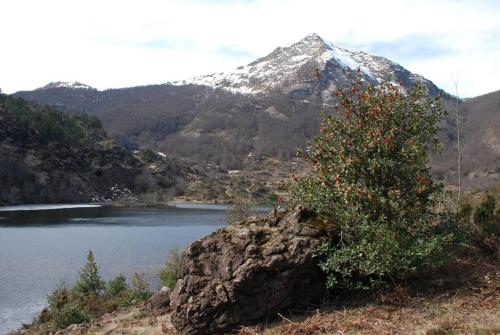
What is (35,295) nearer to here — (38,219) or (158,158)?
(38,219)

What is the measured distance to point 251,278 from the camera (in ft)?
38.8

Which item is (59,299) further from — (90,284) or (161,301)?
(161,301)

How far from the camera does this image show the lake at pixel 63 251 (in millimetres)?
29562

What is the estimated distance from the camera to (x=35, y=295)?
29562mm

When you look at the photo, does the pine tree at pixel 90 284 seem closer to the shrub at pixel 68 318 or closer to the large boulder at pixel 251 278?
the shrub at pixel 68 318

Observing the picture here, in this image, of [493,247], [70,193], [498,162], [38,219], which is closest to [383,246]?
[493,247]

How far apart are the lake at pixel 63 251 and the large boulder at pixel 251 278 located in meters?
14.9

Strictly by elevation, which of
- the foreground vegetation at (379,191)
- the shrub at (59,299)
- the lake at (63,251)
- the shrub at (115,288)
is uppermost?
the foreground vegetation at (379,191)

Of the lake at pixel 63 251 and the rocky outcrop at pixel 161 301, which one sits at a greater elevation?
the rocky outcrop at pixel 161 301

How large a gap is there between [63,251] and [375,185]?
134 ft

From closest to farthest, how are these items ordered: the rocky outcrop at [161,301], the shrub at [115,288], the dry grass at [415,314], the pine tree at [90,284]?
the dry grass at [415,314], the rocky outcrop at [161,301], the shrub at [115,288], the pine tree at [90,284]

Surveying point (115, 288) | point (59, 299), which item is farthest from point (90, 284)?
point (59, 299)

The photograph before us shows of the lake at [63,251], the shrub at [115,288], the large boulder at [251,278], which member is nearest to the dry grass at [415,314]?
the large boulder at [251,278]

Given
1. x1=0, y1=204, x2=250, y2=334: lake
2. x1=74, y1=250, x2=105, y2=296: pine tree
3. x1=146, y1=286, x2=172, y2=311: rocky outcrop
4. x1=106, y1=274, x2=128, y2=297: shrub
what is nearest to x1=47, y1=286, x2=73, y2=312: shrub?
x1=74, y1=250, x2=105, y2=296: pine tree
